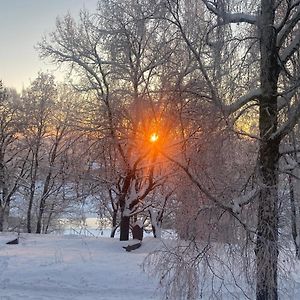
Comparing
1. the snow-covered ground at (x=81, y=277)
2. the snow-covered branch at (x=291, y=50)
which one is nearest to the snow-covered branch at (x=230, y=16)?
the snow-covered branch at (x=291, y=50)

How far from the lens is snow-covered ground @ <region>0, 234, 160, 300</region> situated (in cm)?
1095

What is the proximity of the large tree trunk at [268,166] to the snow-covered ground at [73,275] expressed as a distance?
2.87 m

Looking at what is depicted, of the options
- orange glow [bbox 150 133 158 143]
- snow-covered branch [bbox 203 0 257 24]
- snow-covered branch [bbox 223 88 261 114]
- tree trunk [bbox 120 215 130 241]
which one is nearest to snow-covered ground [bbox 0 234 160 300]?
orange glow [bbox 150 133 158 143]

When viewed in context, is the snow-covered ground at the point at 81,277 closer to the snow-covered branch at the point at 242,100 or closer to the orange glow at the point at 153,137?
the orange glow at the point at 153,137

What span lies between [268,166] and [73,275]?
19.2 ft

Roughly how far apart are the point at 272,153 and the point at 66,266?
6417 mm

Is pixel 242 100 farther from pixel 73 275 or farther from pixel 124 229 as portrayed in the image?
pixel 124 229

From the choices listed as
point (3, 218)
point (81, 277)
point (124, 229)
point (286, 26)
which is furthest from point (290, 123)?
point (3, 218)

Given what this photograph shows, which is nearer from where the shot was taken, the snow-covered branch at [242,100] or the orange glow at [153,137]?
the snow-covered branch at [242,100]

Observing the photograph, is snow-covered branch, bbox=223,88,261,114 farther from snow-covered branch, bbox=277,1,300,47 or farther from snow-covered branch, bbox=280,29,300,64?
snow-covered branch, bbox=277,1,300,47

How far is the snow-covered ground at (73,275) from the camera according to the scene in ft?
35.9

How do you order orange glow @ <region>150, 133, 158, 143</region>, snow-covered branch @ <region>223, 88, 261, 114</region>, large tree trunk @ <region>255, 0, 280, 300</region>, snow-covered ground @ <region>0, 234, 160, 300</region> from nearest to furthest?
large tree trunk @ <region>255, 0, 280, 300</region>, snow-covered branch @ <region>223, 88, 261, 114</region>, snow-covered ground @ <region>0, 234, 160, 300</region>, orange glow @ <region>150, 133, 158, 143</region>

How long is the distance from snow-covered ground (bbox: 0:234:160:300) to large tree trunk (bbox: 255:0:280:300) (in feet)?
9.43

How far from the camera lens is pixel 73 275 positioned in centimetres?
1212
